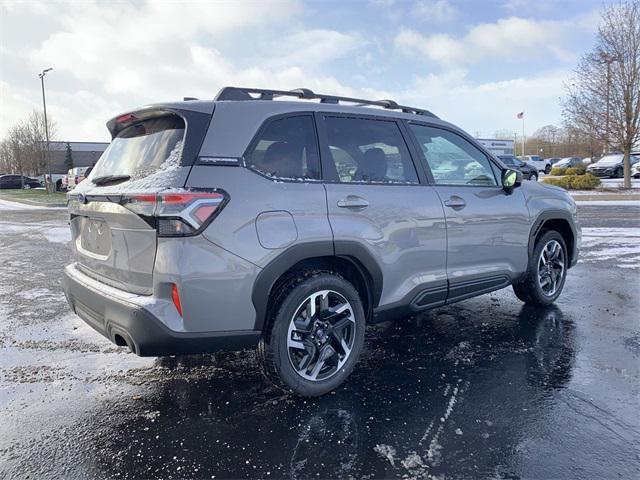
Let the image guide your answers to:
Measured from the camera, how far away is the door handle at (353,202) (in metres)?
3.24

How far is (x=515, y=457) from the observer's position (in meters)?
2.51

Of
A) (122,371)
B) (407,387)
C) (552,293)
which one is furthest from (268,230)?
(552,293)

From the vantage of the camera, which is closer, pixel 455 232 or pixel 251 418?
pixel 251 418

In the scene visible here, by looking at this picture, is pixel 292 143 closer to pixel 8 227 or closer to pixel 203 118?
pixel 203 118

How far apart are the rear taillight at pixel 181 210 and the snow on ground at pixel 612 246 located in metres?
6.63

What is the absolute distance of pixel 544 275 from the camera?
5.14 meters

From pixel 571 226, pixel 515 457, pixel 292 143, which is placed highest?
pixel 292 143

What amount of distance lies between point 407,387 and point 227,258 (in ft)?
5.07

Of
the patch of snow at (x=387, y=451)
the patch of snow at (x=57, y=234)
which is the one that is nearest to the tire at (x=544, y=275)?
the patch of snow at (x=387, y=451)

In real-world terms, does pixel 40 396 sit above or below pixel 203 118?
below

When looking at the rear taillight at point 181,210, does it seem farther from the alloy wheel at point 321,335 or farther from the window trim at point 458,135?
the window trim at point 458,135

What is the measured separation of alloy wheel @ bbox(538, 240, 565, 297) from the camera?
5082mm

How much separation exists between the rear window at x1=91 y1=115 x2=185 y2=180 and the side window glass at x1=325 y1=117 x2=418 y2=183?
1052 millimetres

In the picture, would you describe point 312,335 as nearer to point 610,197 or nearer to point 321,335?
point 321,335
